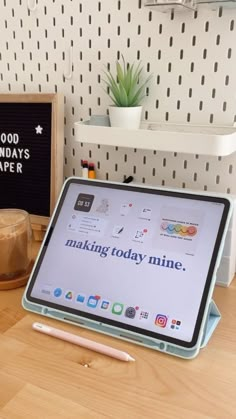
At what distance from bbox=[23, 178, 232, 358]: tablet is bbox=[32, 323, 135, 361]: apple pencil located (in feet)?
0.12

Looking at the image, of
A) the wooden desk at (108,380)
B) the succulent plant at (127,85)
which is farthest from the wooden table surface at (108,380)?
the succulent plant at (127,85)

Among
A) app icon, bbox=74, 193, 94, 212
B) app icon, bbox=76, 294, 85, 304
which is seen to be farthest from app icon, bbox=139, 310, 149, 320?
app icon, bbox=74, 193, 94, 212

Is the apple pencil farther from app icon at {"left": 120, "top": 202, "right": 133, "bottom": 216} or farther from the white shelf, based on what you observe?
the white shelf

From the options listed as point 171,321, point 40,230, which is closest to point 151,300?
point 171,321

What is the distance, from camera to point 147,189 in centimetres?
72

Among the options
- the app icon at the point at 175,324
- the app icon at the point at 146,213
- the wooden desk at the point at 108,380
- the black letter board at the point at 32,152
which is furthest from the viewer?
the black letter board at the point at 32,152

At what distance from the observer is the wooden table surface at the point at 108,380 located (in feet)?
1.63

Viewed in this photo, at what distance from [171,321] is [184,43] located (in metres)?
0.50

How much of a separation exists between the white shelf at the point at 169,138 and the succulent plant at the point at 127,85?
0.06 m

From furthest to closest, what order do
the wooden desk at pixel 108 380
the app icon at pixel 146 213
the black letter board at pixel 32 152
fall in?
the black letter board at pixel 32 152, the app icon at pixel 146 213, the wooden desk at pixel 108 380

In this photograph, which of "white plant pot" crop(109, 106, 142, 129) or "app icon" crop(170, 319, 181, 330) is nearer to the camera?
"app icon" crop(170, 319, 181, 330)

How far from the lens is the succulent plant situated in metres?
0.79

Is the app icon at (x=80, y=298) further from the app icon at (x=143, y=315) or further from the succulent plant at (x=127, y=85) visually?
the succulent plant at (x=127, y=85)

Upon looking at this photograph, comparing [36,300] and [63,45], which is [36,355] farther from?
[63,45]
